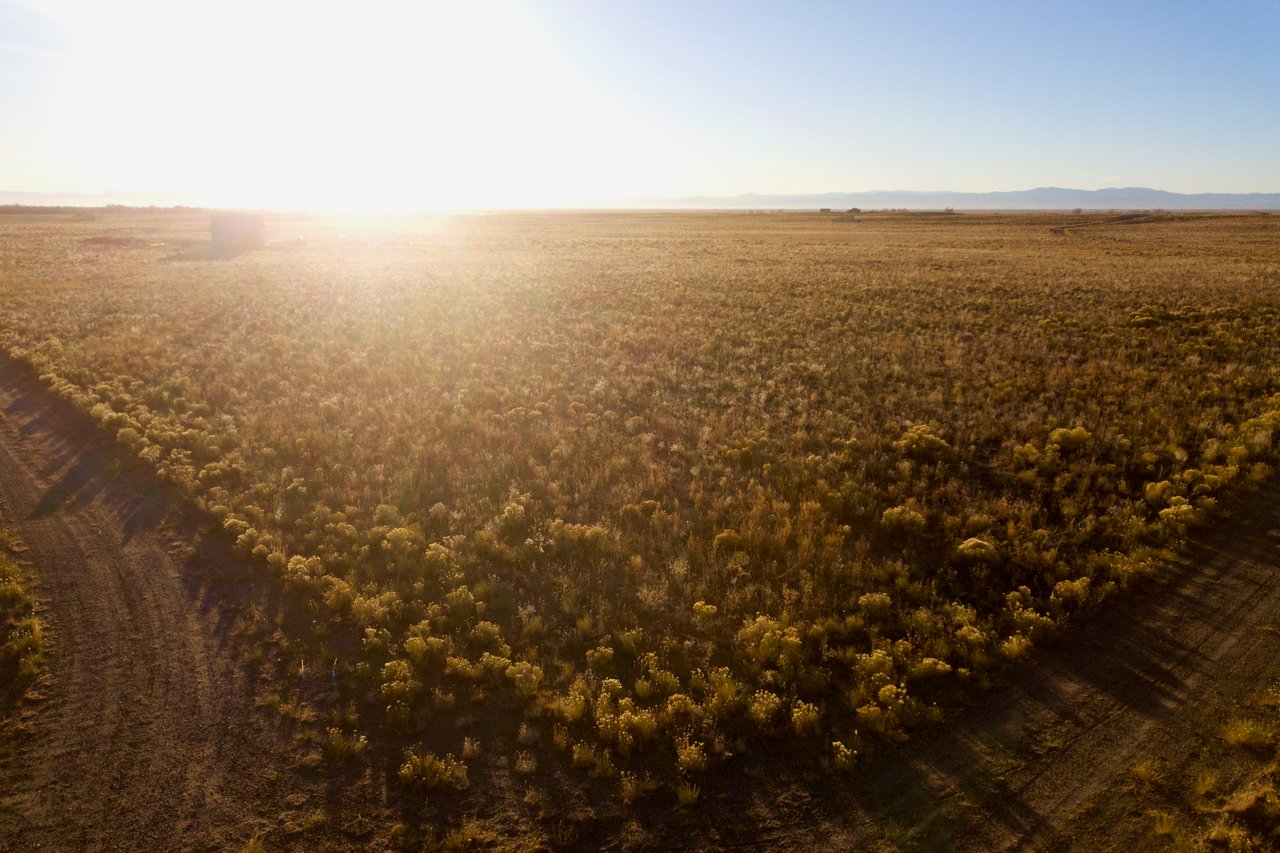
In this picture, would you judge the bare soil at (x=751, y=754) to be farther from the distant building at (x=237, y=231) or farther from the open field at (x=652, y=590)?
the distant building at (x=237, y=231)

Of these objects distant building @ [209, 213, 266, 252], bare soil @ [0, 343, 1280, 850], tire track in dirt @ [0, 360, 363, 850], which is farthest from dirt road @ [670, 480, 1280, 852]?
distant building @ [209, 213, 266, 252]

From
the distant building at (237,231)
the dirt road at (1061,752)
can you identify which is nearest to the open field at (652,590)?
the dirt road at (1061,752)

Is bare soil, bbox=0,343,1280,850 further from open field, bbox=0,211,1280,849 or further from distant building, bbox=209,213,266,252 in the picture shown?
distant building, bbox=209,213,266,252

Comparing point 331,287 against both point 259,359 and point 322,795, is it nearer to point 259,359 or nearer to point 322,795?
point 259,359

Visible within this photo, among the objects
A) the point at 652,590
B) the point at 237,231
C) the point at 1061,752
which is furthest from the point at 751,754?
the point at 237,231

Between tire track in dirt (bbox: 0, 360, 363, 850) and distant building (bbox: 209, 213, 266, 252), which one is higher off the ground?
distant building (bbox: 209, 213, 266, 252)

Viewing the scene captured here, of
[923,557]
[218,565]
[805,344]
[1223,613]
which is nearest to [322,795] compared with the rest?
[218,565]
